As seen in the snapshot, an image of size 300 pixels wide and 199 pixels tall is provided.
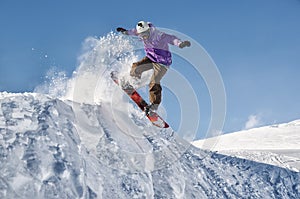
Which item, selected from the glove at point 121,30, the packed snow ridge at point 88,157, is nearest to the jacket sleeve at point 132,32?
the glove at point 121,30

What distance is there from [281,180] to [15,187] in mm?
27575

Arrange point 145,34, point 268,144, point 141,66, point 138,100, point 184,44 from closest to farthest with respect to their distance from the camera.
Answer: point 184,44
point 145,34
point 141,66
point 138,100
point 268,144

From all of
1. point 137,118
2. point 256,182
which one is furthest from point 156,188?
point 256,182

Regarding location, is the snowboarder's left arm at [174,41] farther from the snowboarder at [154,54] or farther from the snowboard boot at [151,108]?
the snowboard boot at [151,108]

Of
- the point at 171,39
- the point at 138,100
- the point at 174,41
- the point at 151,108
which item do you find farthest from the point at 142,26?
the point at 138,100

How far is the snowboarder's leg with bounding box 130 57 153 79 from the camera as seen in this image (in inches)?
664

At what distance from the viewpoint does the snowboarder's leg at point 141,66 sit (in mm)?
16859

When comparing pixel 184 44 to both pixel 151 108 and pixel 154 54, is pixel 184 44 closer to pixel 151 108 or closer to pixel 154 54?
pixel 154 54

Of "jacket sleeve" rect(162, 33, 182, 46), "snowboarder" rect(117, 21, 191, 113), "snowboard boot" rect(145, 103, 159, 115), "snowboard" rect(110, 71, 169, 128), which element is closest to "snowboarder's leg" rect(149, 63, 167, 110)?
"snowboarder" rect(117, 21, 191, 113)

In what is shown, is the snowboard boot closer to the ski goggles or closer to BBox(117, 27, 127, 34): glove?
the ski goggles

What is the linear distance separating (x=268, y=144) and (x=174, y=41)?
5208cm

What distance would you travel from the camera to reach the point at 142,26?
15867mm

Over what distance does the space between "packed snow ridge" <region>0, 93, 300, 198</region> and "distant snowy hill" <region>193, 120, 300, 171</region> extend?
7418 millimetres

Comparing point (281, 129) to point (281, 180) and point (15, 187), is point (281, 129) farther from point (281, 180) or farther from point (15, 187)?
point (15, 187)
